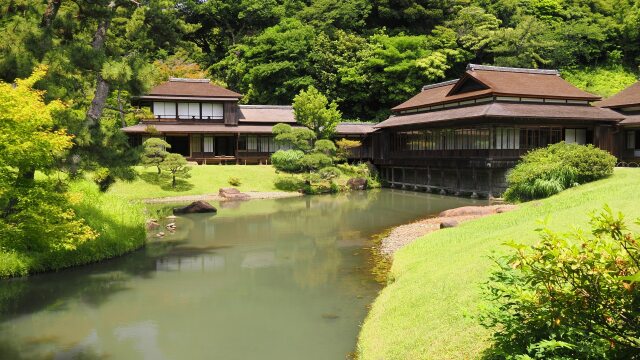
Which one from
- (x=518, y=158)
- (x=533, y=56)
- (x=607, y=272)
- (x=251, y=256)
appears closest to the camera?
(x=607, y=272)

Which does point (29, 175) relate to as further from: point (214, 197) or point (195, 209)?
point (214, 197)

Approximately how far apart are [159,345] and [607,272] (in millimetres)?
7756

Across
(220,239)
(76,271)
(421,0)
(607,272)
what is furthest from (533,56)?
(607,272)

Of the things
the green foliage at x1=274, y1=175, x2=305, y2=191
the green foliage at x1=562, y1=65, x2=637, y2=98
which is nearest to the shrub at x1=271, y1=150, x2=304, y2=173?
the green foliage at x1=274, y1=175, x2=305, y2=191

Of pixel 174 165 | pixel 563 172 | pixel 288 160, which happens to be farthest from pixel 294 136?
pixel 563 172

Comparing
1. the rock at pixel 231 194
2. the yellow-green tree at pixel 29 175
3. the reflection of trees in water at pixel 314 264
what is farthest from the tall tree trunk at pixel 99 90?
the rock at pixel 231 194

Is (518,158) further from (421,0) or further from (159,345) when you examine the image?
(421,0)

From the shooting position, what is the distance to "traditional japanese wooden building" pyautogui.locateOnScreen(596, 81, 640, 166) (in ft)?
106

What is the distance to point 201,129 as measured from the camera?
1604 inches

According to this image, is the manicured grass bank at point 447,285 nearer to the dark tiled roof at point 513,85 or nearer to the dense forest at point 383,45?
the dark tiled roof at point 513,85

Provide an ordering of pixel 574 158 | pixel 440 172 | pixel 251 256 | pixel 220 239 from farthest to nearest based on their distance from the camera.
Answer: pixel 440 172 < pixel 574 158 < pixel 220 239 < pixel 251 256

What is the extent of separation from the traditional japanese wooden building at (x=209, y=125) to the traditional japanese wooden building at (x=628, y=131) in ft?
62.1

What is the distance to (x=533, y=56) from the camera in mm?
51750

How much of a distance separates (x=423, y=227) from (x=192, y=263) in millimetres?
8572
